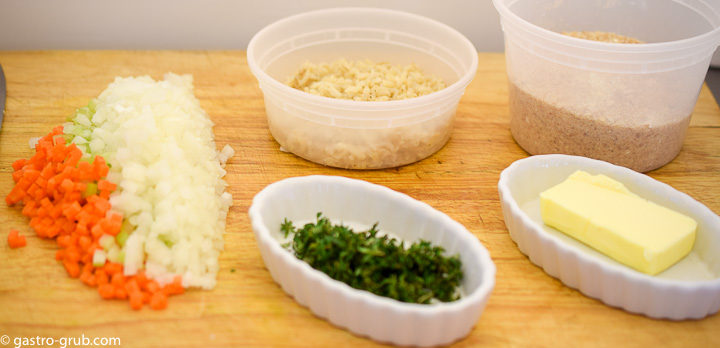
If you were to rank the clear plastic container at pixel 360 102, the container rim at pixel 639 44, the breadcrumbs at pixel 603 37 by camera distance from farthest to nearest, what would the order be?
the breadcrumbs at pixel 603 37, the clear plastic container at pixel 360 102, the container rim at pixel 639 44

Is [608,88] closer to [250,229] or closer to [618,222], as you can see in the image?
[618,222]

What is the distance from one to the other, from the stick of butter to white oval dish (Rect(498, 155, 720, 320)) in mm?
36

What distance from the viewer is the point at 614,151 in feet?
6.75

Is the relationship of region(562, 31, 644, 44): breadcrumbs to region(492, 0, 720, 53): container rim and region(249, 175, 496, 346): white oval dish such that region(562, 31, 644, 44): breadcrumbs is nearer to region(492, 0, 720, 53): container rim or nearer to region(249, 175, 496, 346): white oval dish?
region(492, 0, 720, 53): container rim

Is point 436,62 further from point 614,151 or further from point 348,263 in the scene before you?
point 348,263

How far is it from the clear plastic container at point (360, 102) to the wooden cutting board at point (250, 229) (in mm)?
74

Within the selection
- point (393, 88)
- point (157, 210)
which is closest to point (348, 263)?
point (157, 210)

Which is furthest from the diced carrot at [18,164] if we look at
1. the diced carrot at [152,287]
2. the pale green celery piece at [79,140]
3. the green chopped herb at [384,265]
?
the green chopped herb at [384,265]

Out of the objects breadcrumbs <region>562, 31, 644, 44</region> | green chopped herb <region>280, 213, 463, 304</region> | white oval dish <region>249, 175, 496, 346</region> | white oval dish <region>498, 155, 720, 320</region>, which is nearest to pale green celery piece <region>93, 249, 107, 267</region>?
white oval dish <region>249, 175, 496, 346</region>

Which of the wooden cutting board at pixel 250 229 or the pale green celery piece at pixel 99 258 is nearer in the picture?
the wooden cutting board at pixel 250 229

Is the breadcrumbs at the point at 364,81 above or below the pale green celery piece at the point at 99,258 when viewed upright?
above

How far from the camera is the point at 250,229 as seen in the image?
6.08ft

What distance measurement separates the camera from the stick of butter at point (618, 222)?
1600 millimetres

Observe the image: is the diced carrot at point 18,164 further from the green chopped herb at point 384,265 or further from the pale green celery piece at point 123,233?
the green chopped herb at point 384,265
